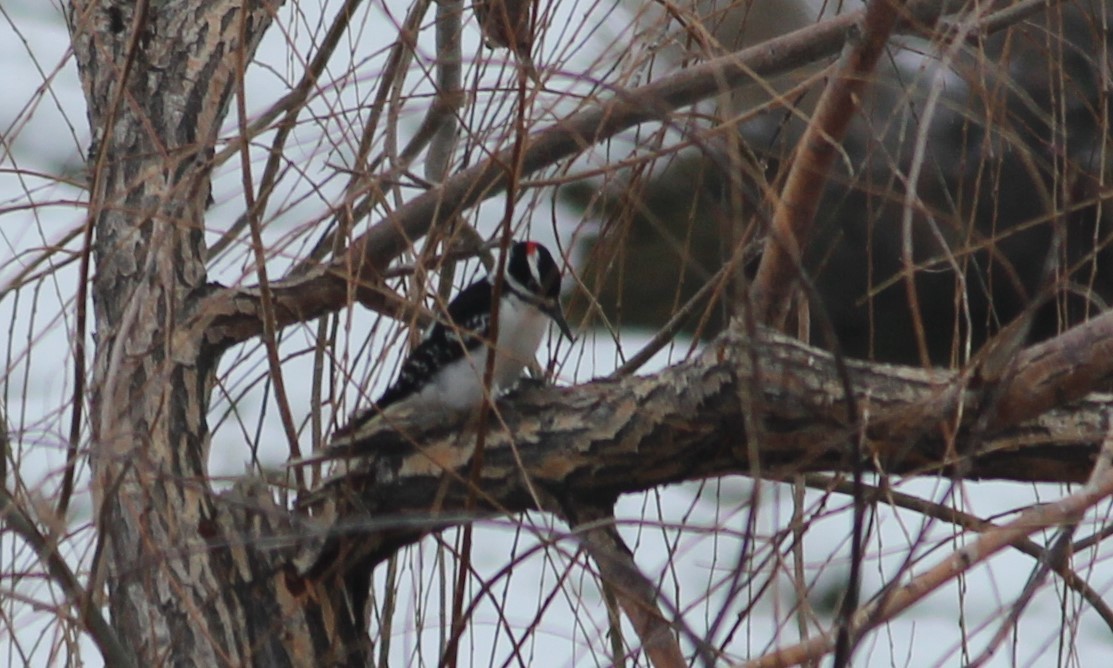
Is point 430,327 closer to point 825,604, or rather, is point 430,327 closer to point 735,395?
point 735,395

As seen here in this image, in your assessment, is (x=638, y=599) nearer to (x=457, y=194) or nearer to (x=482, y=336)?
(x=457, y=194)

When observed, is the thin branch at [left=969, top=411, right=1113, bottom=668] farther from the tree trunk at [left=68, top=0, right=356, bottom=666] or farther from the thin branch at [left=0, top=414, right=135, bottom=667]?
the tree trunk at [left=68, top=0, right=356, bottom=666]

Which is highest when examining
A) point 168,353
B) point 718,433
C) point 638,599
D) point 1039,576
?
point 168,353

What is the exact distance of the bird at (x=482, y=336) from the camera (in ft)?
7.62

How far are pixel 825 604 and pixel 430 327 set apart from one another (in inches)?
78.8

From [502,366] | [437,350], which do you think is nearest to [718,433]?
[502,366]

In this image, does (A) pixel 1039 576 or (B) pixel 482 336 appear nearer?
(A) pixel 1039 576

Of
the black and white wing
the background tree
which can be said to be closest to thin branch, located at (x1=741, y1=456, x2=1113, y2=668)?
the background tree

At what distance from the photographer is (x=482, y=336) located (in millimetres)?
2367

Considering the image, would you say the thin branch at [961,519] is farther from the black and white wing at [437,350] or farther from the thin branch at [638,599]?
the black and white wing at [437,350]

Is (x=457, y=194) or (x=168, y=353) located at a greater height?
(x=457, y=194)

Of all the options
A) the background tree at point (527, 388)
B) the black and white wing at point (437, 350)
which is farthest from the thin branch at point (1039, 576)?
the black and white wing at point (437, 350)

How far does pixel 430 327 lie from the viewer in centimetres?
258

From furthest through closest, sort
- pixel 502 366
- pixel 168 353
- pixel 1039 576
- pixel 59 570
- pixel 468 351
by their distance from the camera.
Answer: pixel 502 366
pixel 468 351
pixel 168 353
pixel 59 570
pixel 1039 576
